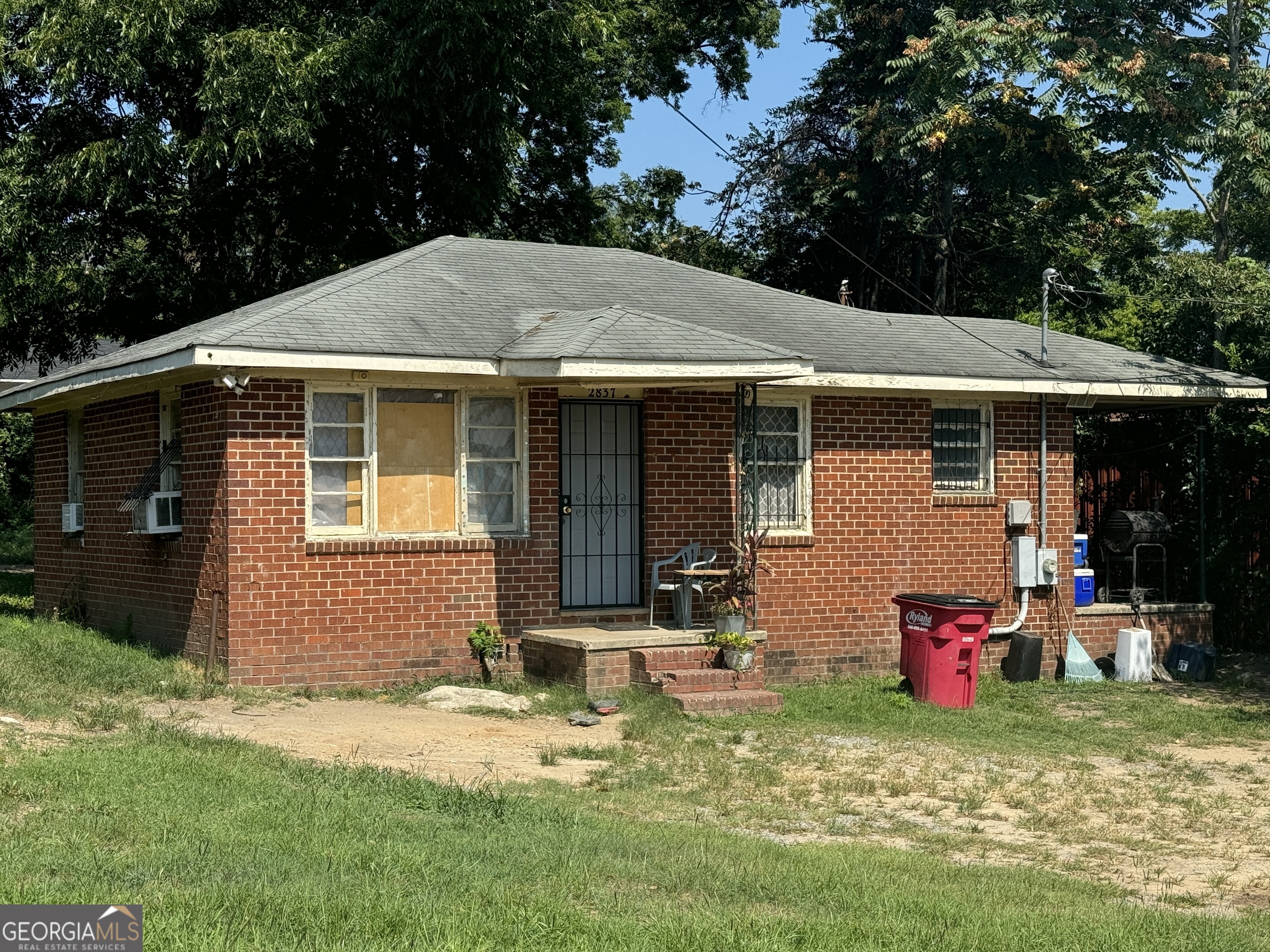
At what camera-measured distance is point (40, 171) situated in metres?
22.4

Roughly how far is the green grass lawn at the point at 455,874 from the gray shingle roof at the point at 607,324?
522 centimetres

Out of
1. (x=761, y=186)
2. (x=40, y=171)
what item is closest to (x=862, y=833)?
(x=40, y=171)

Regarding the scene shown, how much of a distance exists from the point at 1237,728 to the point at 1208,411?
6.44 m

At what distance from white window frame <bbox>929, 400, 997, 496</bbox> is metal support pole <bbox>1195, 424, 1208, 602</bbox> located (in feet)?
10.8

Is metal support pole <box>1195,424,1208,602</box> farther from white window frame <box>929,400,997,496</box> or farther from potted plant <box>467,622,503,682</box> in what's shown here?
potted plant <box>467,622,503,682</box>

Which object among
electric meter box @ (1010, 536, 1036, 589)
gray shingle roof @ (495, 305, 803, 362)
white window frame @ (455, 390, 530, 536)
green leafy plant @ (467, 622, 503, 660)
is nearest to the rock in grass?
green leafy plant @ (467, 622, 503, 660)

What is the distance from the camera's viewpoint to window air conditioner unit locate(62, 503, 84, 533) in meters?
17.2

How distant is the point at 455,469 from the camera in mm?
14008

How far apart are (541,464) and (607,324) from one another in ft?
5.14

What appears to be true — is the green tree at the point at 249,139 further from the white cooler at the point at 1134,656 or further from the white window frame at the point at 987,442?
the white cooler at the point at 1134,656

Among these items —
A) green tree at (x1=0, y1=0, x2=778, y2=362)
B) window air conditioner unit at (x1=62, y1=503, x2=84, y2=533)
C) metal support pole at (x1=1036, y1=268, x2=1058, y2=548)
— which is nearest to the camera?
metal support pole at (x1=1036, y1=268, x2=1058, y2=548)

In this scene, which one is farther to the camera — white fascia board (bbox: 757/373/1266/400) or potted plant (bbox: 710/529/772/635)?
white fascia board (bbox: 757/373/1266/400)

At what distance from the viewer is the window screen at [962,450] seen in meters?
16.5

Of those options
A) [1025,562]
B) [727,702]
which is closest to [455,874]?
[727,702]
